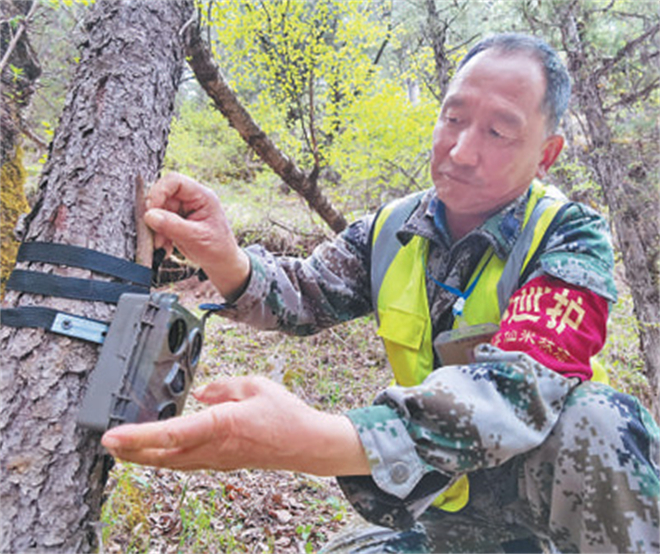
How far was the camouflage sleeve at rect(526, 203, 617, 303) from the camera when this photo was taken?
1.35 meters

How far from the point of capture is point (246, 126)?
4305 millimetres

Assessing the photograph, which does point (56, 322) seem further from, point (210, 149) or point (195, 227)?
point (210, 149)

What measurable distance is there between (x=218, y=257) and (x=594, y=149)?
545cm

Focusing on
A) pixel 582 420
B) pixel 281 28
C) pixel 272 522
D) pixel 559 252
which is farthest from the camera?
pixel 281 28

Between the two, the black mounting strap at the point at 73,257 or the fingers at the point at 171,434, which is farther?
the black mounting strap at the point at 73,257

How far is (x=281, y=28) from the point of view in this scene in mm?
5500

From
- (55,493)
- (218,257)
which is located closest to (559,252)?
(218,257)

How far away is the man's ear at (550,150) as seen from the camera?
1711 millimetres

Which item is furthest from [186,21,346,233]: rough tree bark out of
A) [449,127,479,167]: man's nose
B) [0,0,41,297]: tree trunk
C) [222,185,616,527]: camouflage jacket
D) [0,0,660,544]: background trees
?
[449,127,479,167]: man's nose

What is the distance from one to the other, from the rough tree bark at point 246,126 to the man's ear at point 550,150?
2.05 meters

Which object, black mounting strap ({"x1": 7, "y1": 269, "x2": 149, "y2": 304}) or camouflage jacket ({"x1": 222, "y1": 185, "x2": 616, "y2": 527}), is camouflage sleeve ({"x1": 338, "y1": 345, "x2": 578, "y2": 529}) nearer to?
camouflage jacket ({"x1": 222, "y1": 185, "x2": 616, "y2": 527})

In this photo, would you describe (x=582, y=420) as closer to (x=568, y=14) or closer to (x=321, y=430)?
(x=321, y=430)

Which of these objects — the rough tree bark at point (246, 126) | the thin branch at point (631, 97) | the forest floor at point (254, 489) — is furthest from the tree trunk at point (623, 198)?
the rough tree bark at point (246, 126)

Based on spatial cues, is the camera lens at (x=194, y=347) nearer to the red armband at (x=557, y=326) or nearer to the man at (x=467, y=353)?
the man at (x=467, y=353)
